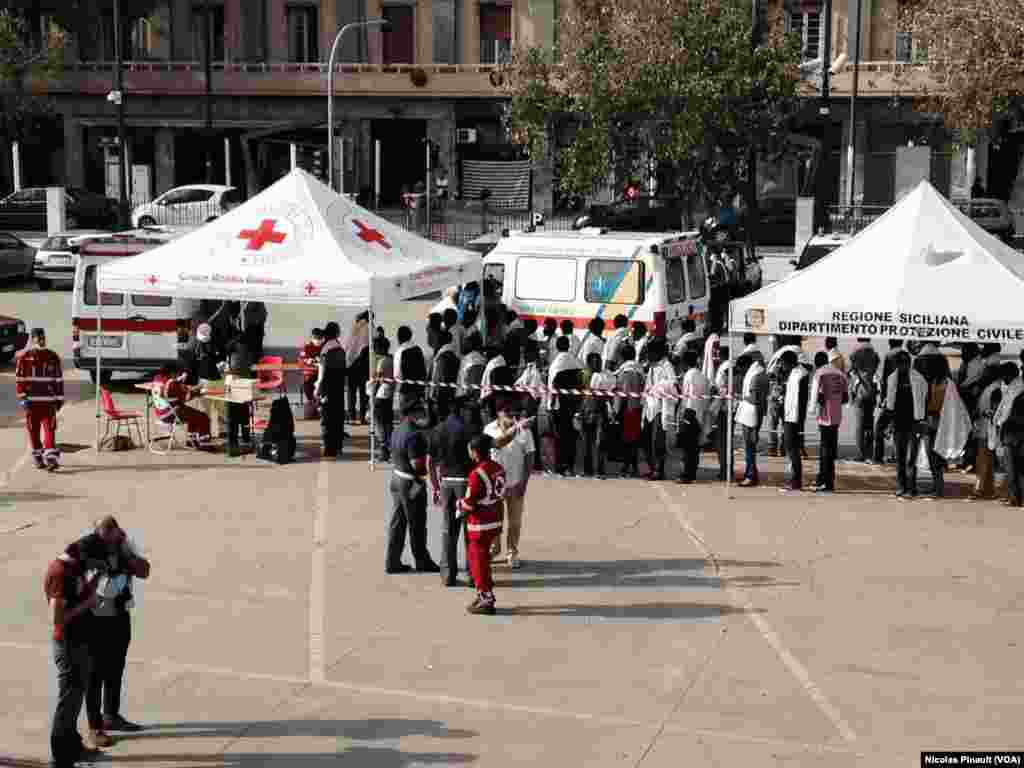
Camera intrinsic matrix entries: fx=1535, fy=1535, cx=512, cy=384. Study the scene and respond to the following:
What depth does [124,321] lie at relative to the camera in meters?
21.7

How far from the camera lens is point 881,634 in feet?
39.1

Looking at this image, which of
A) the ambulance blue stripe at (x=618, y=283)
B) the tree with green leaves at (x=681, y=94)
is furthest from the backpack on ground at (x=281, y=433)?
the tree with green leaves at (x=681, y=94)

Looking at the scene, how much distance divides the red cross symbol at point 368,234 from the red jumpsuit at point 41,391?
13.0 ft

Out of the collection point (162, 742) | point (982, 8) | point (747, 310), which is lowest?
point (162, 742)

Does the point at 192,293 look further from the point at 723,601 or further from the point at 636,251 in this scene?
the point at 723,601

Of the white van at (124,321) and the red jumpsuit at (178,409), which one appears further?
the white van at (124,321)

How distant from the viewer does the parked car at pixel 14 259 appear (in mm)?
35250

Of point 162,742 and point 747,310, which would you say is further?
point 747,310

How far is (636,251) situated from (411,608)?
9.60 m

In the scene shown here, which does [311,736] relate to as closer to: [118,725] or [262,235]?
[118,725]

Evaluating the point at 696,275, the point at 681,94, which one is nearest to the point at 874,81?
the point at 681,94

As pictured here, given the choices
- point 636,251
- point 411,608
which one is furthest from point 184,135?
point 411,608

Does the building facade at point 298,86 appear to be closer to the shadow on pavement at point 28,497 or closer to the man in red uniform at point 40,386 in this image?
the man in red uniform at point 40,386

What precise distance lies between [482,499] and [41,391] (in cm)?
710
